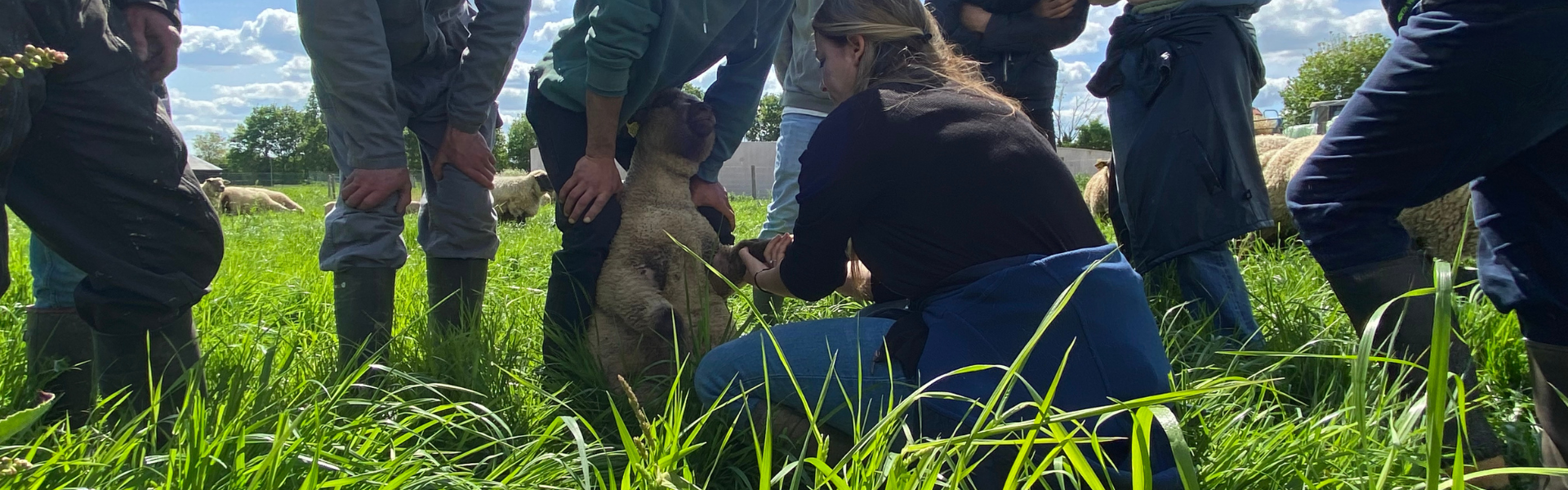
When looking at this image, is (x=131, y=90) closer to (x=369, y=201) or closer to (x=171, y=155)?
(x=171, y=155)

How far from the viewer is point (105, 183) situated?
6.48 ft

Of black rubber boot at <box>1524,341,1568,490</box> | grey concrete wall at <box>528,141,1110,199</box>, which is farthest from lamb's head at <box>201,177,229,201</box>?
grey concrete wall at <box>528,141,1110,199</box>

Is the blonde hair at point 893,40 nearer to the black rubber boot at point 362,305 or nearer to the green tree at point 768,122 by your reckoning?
the black rubber boot at point 362,305

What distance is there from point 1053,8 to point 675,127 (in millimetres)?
1718

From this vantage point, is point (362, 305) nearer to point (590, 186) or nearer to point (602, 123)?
point (590, 186)

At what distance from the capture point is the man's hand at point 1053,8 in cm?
352

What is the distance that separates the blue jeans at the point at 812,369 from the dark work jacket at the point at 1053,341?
0.47 feet

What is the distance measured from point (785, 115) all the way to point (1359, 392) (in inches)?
114

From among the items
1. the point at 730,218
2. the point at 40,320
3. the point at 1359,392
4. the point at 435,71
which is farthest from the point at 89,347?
the point at 1359,392

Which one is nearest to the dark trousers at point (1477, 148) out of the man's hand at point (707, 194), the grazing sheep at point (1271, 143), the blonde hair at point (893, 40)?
the blonde hair at point (893, 40)

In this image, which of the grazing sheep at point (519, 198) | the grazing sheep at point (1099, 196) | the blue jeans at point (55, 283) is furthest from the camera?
the grazing sheep at point (519, 198)

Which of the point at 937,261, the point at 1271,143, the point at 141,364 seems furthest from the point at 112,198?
the point at 1271,143

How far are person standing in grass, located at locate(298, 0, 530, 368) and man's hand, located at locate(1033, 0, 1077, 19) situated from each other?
1.93m

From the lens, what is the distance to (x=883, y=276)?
2.20 metres
